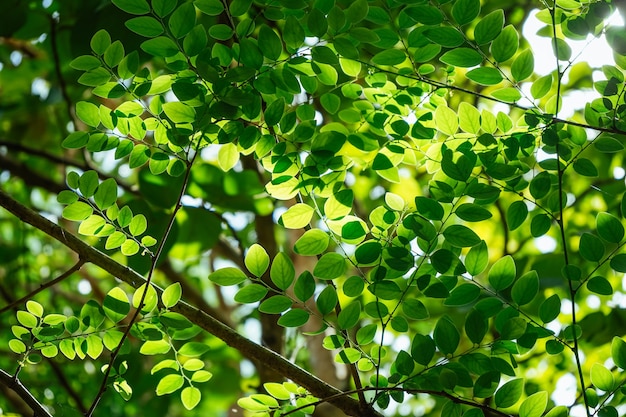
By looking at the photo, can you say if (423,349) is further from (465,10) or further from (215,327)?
(465,10)

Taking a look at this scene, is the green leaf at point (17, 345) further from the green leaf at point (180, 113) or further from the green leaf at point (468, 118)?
the green leaf at point (468, 118)

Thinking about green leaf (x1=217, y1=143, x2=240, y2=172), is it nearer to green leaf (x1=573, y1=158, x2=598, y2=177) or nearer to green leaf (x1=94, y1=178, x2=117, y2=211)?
green leaf (x1=94, y1=178, x2=117, y2=211)

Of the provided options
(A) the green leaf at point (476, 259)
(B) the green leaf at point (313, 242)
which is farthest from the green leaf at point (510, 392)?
(B) the green leaf at point (313, 242)

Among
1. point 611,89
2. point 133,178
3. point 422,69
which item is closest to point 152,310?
point 422,69

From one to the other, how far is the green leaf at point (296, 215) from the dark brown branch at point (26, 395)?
26 cm

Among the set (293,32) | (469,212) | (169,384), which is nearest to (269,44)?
(293,32)

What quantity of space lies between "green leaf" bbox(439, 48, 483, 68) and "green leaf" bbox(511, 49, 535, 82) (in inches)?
1.6

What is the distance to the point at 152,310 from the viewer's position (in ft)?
2.08

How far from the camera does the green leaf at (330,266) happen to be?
0.61 meters

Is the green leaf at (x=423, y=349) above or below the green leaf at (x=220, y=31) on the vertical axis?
below

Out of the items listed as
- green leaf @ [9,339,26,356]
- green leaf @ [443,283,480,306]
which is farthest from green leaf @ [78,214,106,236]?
green leaf @ [443,283,480,306]

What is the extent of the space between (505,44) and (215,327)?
1.23ft

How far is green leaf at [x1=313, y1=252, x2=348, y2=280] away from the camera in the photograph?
61cm

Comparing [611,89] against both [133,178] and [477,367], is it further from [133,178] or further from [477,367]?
[133,178]
